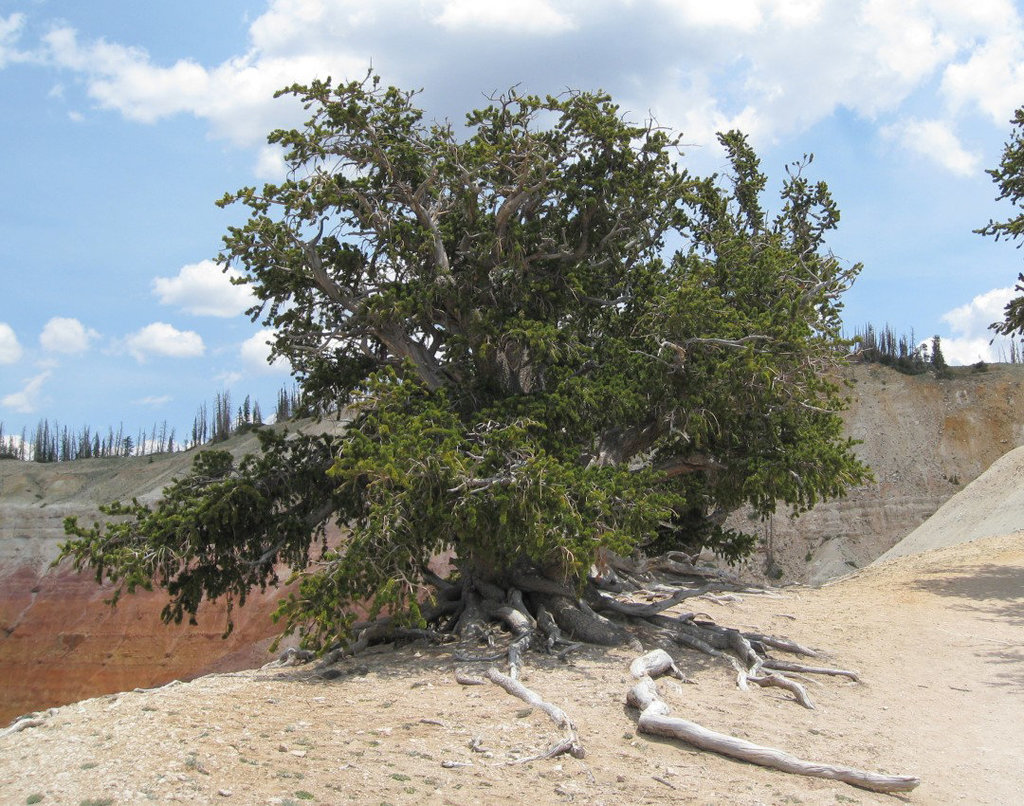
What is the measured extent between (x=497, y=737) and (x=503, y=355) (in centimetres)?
747

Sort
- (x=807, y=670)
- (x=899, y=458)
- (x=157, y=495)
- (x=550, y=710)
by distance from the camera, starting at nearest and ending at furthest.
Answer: (x=550, y=710) → (x=807, y=670) → (x=157, y=495) → (x=899, y=458)

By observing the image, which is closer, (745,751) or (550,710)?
(745,751)

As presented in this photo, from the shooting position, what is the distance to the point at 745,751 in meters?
7.80

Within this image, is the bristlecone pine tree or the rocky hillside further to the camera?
the rocky hillside

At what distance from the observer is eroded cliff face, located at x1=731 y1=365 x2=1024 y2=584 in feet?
147

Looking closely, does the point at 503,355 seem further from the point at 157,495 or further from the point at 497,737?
the point at 157,495

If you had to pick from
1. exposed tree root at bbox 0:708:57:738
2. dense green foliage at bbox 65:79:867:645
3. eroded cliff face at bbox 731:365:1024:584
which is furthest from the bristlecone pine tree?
eroded cliff face at bbox 731:365:1024:584

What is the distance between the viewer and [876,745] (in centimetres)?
894

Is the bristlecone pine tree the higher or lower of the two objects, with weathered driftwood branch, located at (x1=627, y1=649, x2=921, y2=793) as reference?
higher

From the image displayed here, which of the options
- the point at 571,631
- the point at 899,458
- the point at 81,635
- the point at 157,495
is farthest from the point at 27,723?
the point at 899,458

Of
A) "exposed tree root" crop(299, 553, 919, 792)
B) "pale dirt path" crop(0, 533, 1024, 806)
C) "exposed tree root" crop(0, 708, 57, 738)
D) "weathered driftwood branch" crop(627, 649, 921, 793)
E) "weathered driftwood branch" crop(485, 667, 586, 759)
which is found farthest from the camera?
"exposed tree root" crop(299, 553, 919, 792)

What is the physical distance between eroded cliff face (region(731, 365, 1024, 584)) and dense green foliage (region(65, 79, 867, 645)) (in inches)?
1181

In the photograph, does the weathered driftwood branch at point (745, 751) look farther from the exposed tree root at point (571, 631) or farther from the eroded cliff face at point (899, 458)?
the eroded cliff face at point (899, 458)

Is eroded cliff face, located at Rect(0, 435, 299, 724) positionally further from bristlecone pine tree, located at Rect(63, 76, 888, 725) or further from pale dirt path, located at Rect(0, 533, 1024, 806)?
pale dirt path, located at Rect(0, 533, 1024, 806)
